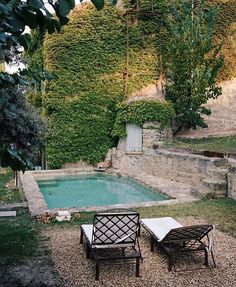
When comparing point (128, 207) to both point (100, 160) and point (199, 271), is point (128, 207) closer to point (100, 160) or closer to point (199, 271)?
point (199, 271)

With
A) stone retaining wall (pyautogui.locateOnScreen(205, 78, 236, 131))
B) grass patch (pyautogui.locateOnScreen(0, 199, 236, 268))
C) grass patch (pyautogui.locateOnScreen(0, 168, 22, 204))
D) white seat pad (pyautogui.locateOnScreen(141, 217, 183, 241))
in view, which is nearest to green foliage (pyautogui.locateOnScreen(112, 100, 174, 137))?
stone retaining wall (pyautogui.locateOnScreen(205, 78, 236, 131))

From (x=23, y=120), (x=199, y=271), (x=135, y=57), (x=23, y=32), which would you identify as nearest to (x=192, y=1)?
(x=135, y=57)

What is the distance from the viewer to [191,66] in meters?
18.2

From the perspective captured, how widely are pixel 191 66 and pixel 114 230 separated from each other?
13.9 meters

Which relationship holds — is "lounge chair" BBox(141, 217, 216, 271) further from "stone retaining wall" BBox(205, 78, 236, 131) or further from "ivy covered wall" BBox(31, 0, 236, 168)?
"stone retaining wall" BBox(205, 78, 236, 131)

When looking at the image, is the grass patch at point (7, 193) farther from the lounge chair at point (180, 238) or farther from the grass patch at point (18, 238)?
the lounge chair at point (180, 238)

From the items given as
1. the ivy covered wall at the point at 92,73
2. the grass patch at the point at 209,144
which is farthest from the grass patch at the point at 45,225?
the ivy covered wall at the point at 92,73

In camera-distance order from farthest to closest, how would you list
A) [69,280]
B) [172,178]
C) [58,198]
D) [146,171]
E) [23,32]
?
[146,171] < [172,178] < [58,198] < [69,280] < [23,32]

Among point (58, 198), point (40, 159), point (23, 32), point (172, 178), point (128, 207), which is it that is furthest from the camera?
point (40, 159)

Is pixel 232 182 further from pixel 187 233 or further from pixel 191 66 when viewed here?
pixel 191 66

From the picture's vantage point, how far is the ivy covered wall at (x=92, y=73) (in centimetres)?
1977

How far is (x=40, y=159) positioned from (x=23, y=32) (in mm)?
20091

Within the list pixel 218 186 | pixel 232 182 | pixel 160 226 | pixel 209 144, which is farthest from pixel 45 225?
pixel 209 144

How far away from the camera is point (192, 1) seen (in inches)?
790
